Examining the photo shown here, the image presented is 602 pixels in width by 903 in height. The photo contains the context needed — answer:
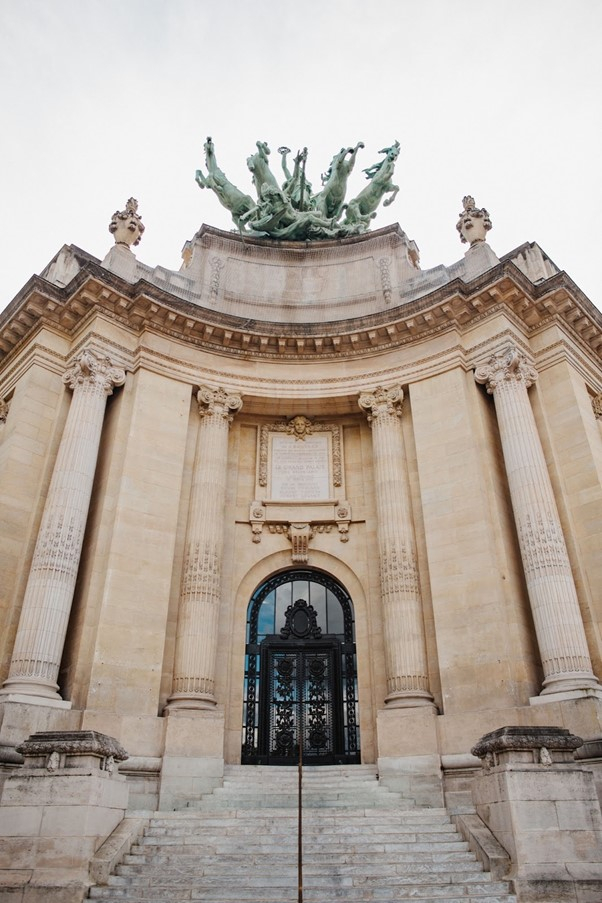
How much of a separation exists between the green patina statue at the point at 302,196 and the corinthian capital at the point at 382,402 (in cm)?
788

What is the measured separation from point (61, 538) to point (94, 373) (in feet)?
15.4

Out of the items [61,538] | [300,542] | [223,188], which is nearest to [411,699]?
[300,542]

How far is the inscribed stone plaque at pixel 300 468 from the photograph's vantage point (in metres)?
20.1

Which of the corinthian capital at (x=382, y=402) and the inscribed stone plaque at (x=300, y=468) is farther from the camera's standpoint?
the inscribed stone plaque at (x=300, y=468)

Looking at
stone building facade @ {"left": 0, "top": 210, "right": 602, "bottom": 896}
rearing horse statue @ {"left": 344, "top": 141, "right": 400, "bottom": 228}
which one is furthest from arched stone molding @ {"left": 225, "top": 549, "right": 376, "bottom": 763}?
rearing horse statue @ {"left": 344, "top": 141, "right": 400, "bottom": 228}

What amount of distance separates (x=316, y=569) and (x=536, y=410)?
753cm

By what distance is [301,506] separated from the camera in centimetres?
1984

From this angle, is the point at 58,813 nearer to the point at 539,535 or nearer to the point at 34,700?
the point at 34,700

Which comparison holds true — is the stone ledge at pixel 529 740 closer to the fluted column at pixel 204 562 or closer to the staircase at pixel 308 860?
the staircase at pixel 308 860

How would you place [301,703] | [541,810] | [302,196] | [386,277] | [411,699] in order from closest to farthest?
1. [541,810]
2. [411,699]
3. [301,703]
4. [386,277]
5. [302,196]

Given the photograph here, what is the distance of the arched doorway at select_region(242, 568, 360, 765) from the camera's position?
17297mm

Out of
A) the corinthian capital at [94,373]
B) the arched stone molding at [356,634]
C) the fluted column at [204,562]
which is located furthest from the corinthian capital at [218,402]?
the arched stone molding at [356,634]

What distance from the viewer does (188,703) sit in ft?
50.3

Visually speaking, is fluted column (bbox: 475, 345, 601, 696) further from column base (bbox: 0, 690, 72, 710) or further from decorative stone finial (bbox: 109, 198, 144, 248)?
decorative stone finial (bbox: 109, 198, 144, 248)
